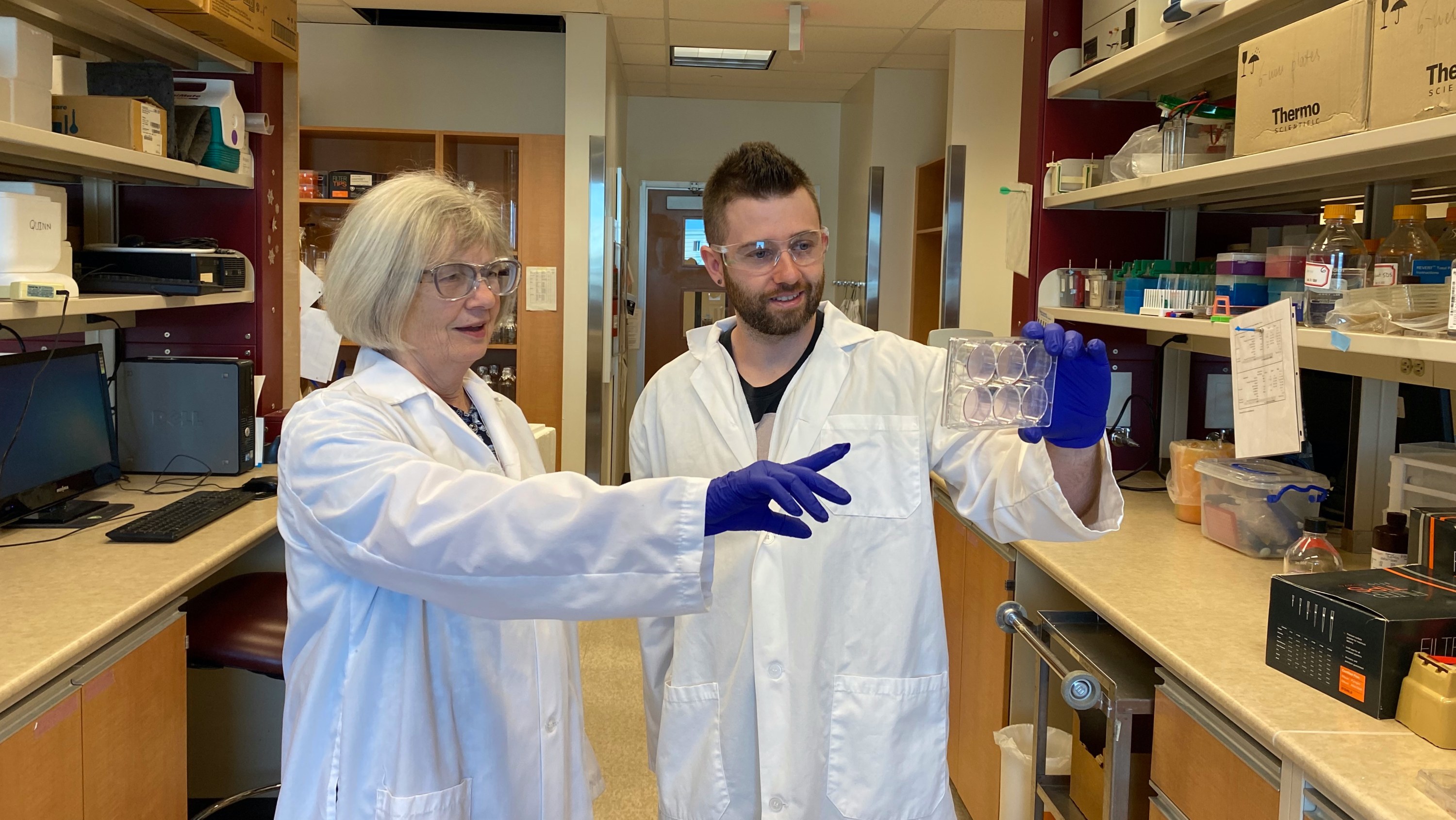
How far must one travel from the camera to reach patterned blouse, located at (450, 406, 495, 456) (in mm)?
1559

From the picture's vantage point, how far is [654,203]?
24.4 feet

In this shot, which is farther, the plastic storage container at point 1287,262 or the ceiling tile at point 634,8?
the ceiling tile at point 634,8

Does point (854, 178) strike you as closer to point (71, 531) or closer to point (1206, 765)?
point (71, 531)

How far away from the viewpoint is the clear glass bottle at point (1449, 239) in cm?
192

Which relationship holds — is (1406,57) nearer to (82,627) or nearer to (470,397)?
(470,397)

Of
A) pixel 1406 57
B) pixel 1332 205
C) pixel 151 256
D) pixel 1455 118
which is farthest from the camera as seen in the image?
pixel 151 256

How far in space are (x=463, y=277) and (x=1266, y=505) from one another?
1.69 metres

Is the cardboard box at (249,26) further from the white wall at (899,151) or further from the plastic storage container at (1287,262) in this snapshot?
the white wall at (899,151)

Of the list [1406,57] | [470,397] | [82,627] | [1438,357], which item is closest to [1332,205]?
[1406,57]

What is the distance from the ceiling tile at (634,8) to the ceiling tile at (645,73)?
123cm

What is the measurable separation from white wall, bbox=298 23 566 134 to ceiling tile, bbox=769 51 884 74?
1270 mm

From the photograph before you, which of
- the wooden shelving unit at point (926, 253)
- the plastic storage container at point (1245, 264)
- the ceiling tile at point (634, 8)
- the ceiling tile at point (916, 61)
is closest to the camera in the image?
the plastic storage container at point (1245, 264)

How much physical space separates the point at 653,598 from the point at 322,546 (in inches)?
16.0

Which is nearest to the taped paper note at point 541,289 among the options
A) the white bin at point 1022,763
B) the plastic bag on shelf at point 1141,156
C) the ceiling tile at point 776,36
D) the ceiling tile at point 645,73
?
the ceiling tile at point 776,36
